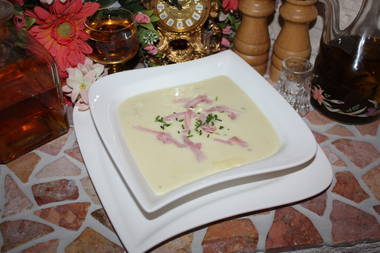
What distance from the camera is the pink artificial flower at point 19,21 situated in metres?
0.87

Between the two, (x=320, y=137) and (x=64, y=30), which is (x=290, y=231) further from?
(x=64, y=30)

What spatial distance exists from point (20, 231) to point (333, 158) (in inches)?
27.4

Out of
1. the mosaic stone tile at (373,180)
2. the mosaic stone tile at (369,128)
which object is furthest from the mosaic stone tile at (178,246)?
the mosaic stone tile at (369,128)

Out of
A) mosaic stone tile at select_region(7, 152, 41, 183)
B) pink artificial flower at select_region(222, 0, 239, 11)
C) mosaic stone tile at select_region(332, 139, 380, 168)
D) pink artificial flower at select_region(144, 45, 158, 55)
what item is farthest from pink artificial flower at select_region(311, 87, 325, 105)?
mosaic stone tile at select_region(7, 152, 41, 183)

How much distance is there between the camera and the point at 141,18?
1.07 meters

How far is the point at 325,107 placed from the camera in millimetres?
1037

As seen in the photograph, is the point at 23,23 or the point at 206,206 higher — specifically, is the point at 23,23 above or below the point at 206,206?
above

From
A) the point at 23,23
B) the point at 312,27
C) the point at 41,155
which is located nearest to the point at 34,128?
the point at 41,155

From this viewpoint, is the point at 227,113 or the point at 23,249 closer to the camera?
the point at 23,249

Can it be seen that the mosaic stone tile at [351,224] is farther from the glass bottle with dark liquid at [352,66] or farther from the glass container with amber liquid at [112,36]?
the glass container with amber liquid at [112,36]

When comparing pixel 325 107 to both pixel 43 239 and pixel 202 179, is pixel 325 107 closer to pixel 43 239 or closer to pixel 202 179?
pixel 202 179

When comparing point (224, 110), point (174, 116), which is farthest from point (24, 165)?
point (224, 110)

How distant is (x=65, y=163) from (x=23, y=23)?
12.7 inches

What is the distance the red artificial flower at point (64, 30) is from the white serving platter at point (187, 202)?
0.21 metres
